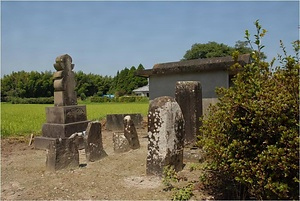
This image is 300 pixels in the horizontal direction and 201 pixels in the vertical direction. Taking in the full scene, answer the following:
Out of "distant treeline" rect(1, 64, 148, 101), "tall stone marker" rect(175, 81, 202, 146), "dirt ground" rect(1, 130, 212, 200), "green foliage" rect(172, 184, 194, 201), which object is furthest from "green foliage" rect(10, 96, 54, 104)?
"green foliage" rect(172, 184, 194, 201)

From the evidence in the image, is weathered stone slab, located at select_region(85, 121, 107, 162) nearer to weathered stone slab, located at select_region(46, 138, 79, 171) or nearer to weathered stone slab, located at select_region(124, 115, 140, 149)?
weathered stone slab, located at select_region(46, 138, 79, 171)

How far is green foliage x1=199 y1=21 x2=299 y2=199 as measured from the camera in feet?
9.11

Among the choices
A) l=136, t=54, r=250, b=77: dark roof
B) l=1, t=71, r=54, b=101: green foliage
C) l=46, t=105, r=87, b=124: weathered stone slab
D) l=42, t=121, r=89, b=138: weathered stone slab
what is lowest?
l=42, t=121, r=89, b=138: weathered stone slab

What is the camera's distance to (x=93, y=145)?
6.24 meters

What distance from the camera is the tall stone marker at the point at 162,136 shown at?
471 centimetres

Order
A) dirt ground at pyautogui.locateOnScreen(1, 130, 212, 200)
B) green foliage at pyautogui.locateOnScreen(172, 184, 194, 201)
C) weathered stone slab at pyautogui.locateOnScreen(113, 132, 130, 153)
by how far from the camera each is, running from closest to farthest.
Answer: green foliage at pyautogui.locateOnScreen(172, 184, 194, 201) < dirt ground at pyautogui.locateOnScreen(1, 130, 212, 200) < weathered stone slab at pyautogui.locateOnScreen(113, 132, 130, 153)

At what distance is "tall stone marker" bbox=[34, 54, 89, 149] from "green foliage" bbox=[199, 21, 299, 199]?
550cm

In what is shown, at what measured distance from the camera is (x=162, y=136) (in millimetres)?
4719

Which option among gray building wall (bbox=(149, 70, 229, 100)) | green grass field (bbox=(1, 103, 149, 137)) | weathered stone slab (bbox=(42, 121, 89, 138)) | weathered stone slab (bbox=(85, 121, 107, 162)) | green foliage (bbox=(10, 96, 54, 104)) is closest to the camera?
weathered stone slab (bbox=(85, 121, 107, 162))

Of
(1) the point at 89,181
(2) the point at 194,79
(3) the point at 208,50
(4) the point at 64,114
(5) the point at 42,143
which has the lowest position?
(1) the point at 89,181

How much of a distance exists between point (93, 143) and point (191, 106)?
253 cm

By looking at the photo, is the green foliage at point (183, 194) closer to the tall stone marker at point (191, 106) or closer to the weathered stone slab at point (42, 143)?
the tall stone marker at point (191, 106)

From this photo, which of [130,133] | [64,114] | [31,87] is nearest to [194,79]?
[130,133]

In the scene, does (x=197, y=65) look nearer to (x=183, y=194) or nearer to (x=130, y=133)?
(x=130, y=133)
